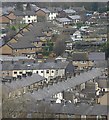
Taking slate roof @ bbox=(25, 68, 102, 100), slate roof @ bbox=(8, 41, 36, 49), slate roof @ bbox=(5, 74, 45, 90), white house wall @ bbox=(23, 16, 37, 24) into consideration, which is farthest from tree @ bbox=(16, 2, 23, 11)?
slate roof @ bbox=(5, 74, 45, 90)

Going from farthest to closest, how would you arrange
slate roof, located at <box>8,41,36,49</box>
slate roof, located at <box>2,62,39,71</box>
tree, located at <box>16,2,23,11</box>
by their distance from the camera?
tree, located at <box>16,2,23,11</box> < slate roof, located at <box>8,41,36,49</box> < slate roof, located at <box>2,62,39,71</box>

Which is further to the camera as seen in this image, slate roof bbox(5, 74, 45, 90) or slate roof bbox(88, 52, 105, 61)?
slate roof bbox(88, 52, 105, 61)

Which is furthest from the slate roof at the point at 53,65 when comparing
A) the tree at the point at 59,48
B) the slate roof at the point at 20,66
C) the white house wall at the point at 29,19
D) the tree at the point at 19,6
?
the tree at the point at 19,6

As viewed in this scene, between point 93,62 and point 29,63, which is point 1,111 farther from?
point 93,62

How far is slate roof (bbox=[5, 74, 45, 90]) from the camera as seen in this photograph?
511 cm

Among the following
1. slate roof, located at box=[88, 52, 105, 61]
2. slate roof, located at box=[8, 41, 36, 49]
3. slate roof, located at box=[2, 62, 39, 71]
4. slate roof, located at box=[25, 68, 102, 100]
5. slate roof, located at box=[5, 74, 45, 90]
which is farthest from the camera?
slate roof, located at box=[8, 41, 36, 49]

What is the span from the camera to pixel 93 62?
6.98 meters

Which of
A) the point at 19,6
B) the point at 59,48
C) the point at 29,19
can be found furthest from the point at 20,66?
the point at 19,6

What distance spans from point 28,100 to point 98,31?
17.3 ft

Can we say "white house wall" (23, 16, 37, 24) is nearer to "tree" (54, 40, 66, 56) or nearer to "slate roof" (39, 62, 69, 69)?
"tree" (54, 40, 66, 56)

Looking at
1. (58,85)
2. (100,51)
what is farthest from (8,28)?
(58,85)

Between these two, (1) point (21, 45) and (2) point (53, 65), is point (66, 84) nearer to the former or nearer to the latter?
(2) point (53, 65)

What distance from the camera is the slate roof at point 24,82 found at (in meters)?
5.11

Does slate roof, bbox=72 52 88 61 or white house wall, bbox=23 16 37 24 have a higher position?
white house wall, bbox=23 16 37 24
